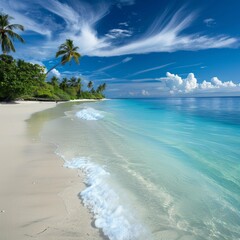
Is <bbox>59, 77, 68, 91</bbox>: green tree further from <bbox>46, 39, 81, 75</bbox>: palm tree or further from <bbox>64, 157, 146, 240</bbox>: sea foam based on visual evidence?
<bbox>64, 157, 146, 240</bbox>: sea foam

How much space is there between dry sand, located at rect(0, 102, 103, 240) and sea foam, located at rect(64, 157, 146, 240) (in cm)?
14

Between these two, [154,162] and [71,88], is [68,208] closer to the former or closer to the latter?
[154,162]

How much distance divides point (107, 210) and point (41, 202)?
1.06 meters

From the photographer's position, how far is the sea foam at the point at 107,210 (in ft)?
9.11

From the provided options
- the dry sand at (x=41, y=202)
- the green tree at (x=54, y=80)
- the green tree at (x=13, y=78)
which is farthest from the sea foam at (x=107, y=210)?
the green tree at (x=54, y=80)

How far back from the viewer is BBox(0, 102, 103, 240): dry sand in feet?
8.85

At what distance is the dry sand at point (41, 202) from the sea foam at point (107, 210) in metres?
0.14

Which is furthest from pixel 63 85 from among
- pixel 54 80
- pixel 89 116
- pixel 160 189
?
pixel 160 189

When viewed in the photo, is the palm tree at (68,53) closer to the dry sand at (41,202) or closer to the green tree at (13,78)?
the green tree at (13,78)

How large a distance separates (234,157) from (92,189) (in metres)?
4.85

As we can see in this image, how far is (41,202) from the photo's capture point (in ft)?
11.2

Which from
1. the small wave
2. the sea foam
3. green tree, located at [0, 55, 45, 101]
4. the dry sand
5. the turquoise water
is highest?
green tree, located at [0, 55, 45, 101]

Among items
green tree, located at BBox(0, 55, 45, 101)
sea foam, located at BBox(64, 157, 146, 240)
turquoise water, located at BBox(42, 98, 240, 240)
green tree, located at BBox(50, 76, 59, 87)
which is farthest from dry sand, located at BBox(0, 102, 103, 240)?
green tree, located at BBox(50, 76, 59, 87)

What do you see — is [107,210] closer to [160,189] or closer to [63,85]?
[160,189]
